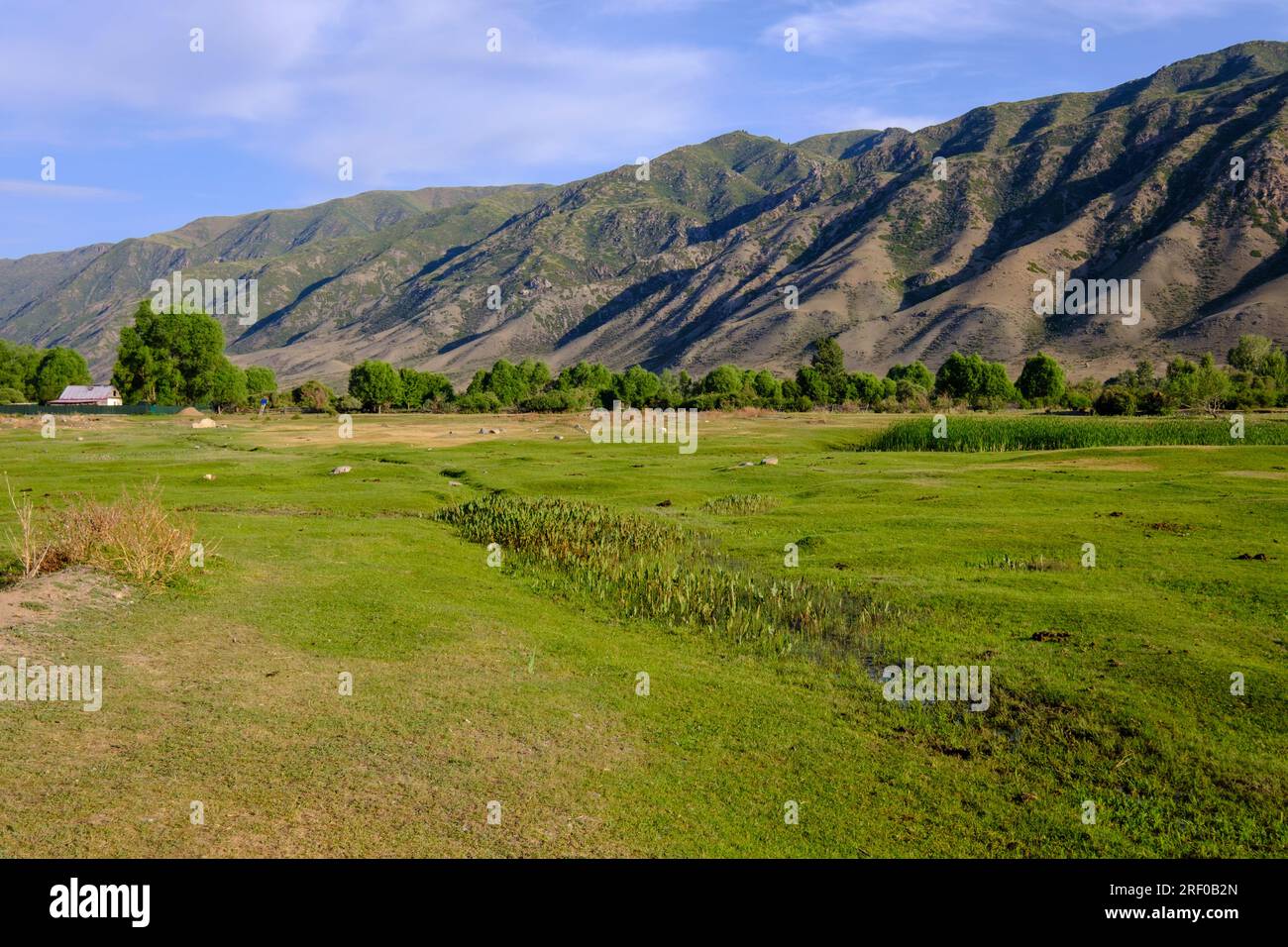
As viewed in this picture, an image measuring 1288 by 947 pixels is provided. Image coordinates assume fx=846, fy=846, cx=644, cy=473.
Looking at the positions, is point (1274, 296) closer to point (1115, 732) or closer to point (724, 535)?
point (724, 535)

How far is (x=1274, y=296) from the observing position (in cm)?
19812

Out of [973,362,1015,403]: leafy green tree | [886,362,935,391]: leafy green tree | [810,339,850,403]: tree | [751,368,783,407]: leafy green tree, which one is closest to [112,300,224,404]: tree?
[751,368,783,407]: leafy green tree

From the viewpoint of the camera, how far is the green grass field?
11.0m

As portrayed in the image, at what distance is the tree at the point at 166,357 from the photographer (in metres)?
138

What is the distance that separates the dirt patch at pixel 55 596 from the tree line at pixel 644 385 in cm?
11465

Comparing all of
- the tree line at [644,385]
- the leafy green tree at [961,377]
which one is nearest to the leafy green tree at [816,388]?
the tree line at [644,385]

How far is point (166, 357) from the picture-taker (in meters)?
140

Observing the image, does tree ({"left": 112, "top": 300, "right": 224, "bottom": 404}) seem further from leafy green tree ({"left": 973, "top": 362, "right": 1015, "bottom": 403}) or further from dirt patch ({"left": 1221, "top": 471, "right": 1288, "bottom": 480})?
dirt patch ({"left": 1221, "top": 471, "right": 1288, "bottom": 480})

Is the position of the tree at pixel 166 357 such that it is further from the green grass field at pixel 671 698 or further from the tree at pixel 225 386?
the green grass field at pixel 671 698

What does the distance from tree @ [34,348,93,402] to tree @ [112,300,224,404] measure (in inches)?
1780

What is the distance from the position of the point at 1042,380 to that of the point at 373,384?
415ft

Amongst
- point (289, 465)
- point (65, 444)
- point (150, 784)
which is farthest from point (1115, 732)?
point (65, 444)
